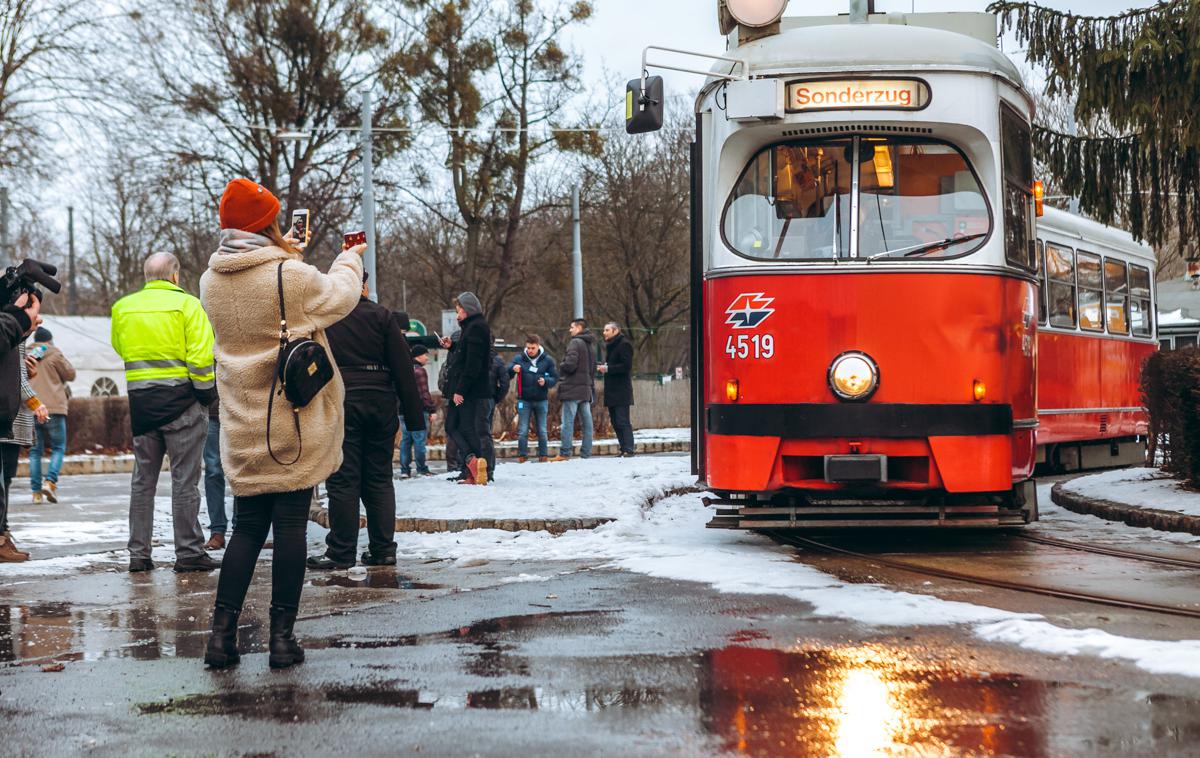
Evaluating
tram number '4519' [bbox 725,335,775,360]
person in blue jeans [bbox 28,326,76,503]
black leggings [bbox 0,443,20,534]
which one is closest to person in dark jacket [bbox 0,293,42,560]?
black leggings [bbox 0,443,20,534]

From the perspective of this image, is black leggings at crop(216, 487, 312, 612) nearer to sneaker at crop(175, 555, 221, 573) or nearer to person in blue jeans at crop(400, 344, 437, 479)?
sneaker at crop(175, 555, 221, 573)

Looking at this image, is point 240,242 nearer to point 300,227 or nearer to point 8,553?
point 300,227

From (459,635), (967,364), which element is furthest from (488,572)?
(967,364)

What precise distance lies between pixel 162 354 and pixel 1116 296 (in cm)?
1353

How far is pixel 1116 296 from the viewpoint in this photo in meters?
19.4

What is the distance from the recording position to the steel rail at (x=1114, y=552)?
369 inches

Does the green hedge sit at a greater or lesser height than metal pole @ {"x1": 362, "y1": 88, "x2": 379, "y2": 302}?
lesser

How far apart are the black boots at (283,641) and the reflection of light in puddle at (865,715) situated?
7.39 ft

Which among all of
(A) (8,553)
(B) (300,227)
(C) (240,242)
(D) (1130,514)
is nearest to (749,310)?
(B) (300,227)

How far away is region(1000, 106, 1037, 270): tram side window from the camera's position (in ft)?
33.9

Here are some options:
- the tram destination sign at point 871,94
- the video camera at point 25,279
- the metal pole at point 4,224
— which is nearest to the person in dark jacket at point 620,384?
the tram destination sign at point 871,94

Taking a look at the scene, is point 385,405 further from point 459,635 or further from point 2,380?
point 459,635

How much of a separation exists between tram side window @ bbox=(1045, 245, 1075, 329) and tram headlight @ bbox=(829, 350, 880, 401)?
7.42 m

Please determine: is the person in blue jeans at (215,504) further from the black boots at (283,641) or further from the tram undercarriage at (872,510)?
the black boots at (283,641)
